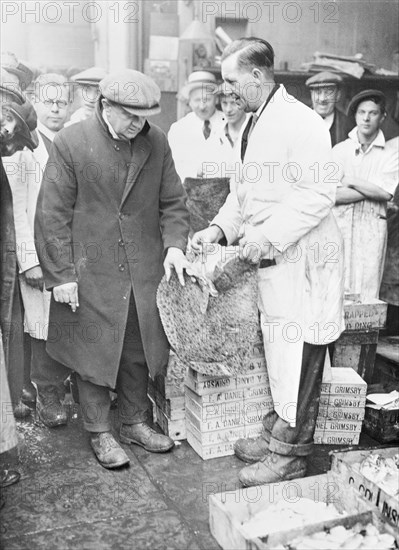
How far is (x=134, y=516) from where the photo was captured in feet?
10.9

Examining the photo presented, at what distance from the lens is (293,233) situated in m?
3.35

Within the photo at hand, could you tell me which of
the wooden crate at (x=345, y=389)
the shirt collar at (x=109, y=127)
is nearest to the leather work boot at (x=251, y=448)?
the wooden crate at (x=345, y=389)

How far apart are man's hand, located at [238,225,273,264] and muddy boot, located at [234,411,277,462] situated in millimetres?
1053

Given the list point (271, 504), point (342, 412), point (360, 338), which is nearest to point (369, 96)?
point (360, 338)

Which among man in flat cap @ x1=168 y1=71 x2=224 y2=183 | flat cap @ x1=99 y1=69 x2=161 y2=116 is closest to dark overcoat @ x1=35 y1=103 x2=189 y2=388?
flat cap @ x1=99 y1=69 x2=161 y2=116

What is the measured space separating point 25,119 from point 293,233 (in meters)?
1.99

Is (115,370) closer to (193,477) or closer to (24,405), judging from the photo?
(193,477)

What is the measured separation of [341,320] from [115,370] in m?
1.32

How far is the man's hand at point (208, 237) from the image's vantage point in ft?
12.6

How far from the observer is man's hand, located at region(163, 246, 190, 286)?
369 centimetres

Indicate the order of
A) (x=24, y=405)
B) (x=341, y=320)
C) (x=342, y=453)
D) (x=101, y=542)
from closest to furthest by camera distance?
(x=101, y=542) < (x=342, y=453) < (x=341, y=320) < (x=24, y=405)

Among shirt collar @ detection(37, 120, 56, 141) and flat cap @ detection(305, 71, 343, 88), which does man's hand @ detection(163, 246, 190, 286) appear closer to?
shirt collar @ detection(37, 120, 56, 141)

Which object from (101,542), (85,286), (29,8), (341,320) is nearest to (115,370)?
(85,286)

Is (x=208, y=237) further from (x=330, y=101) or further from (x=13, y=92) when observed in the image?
(x=330, y=101)
